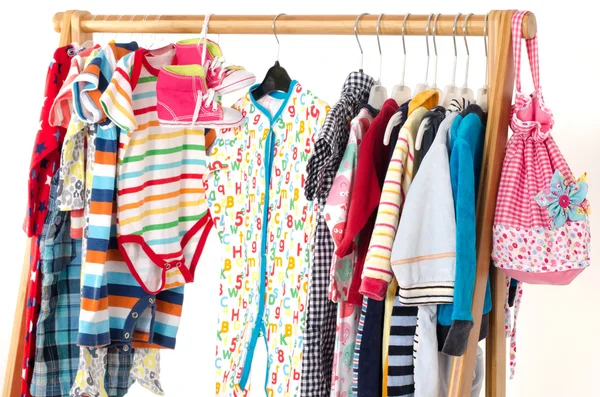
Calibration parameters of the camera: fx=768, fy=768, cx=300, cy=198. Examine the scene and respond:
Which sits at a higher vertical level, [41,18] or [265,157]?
[41,18]

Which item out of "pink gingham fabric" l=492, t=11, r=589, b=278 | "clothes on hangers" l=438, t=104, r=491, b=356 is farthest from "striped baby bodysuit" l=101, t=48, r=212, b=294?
"pink gingham fabric" l=492, t=11, r=589, b=278

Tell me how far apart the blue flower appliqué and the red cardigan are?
15.8 inches

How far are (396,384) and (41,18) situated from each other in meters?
2.47

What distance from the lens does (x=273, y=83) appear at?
7.56 feet

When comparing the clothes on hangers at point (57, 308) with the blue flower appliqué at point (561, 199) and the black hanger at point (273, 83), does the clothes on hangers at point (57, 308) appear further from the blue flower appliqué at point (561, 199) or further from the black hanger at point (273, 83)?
the blue flower appliqué at point (561, 199)

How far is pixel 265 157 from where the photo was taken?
7.30 ft

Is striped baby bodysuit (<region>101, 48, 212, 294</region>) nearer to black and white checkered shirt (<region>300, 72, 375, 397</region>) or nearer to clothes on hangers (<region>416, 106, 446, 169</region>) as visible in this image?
black and white checkered shirt (<region>300, 72, 375, 397</region>)

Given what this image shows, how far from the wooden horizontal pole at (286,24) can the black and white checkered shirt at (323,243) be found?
0.14 meters

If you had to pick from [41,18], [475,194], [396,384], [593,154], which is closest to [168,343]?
[396,384]

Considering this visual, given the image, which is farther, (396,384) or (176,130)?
(176,130)

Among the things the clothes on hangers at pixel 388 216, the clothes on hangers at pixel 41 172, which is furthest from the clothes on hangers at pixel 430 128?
the clothes on hangers at pixel 41 172

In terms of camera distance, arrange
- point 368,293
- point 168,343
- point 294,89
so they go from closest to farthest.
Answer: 1. point 368,293
2. point 294,89
3. point 168,343

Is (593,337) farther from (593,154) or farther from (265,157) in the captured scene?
(265,157)

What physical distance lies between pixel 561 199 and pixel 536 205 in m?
0.06
